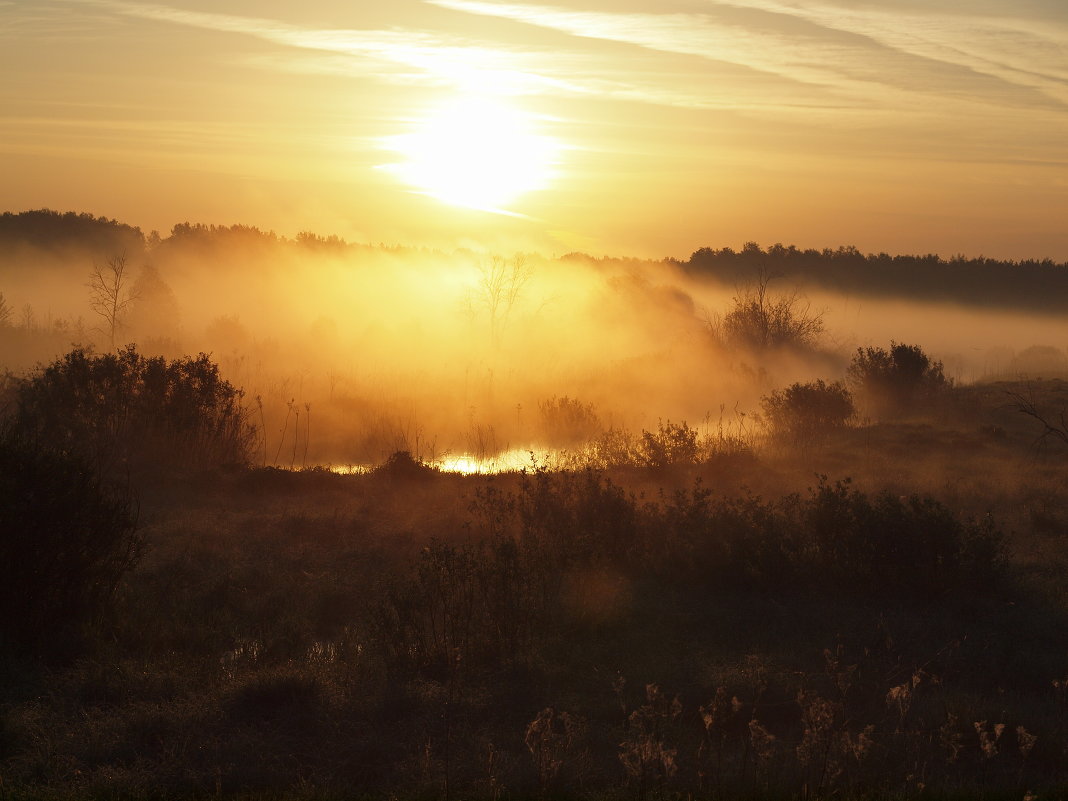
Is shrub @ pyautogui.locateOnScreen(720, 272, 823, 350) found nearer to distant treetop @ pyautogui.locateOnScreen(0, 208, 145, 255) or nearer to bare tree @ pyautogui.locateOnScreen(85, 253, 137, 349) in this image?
bare tree @ pyautogui.locateOnScreen(85, 253, 137, 349)

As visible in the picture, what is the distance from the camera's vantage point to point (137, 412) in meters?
13.8

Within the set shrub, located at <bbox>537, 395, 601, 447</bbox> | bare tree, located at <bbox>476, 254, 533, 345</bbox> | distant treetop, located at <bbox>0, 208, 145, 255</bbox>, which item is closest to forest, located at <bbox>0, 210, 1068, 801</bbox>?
shrub, located at <bbox>537, 395, 601, 447</bbox>

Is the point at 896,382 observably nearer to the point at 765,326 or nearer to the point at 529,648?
the point at 765,326

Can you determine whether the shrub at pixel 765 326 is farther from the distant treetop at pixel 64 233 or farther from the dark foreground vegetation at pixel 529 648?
the distant treetop at pixel 64 233

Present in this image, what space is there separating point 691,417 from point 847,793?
68.3 ft

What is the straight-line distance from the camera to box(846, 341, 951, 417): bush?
23.2 metres

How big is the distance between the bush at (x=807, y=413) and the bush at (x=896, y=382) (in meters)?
3.50

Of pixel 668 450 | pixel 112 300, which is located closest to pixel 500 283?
pixel 112 300

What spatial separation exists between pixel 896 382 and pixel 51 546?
21509mm

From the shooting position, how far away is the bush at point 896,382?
23.2 m

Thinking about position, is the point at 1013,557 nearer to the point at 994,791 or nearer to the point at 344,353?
the point at 994,791

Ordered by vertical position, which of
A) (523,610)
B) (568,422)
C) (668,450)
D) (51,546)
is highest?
(51,546)

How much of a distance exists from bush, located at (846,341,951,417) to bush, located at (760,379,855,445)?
11.5 ft

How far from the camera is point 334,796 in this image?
480 centimetres
